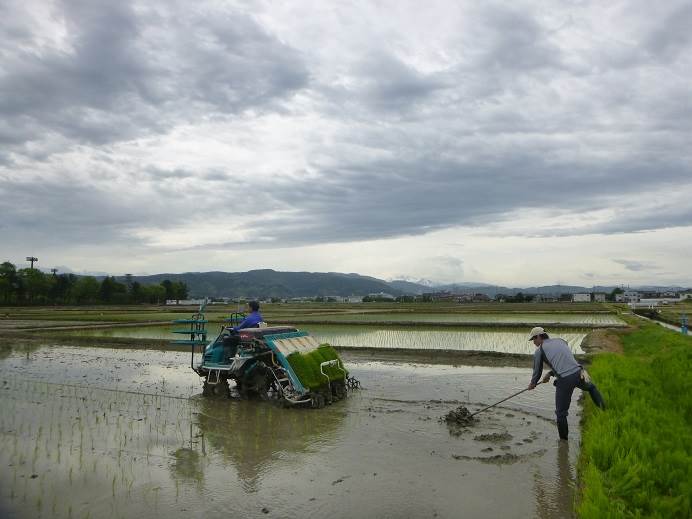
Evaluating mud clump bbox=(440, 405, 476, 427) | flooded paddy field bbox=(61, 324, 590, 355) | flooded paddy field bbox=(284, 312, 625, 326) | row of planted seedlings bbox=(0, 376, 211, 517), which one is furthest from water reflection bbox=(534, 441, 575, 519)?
flooded paddy field bbox=(284, 312, 625, 326)

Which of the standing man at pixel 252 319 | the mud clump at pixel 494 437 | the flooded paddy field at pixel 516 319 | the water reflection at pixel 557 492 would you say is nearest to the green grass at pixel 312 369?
the standing man at pixel 252 319

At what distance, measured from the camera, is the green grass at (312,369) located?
950 cm

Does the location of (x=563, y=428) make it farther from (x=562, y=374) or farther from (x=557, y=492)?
(x=557, y=492)

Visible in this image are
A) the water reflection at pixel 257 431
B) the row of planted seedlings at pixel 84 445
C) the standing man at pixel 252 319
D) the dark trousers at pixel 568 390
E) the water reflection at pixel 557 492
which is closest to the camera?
the water reflection at pixel 557 492

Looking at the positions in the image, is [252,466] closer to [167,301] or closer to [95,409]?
[95,409]

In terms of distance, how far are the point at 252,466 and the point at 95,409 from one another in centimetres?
499

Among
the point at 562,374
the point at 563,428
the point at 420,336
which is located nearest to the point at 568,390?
the point at 562,374

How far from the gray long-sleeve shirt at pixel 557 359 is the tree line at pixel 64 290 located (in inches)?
3029

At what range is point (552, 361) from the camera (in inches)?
280

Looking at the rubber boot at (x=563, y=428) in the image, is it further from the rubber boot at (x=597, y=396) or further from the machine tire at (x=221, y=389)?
the machine tire at (x=221, y=389)

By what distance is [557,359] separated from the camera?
705cm

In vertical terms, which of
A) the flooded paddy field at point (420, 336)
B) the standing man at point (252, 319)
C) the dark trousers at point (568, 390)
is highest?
the standing man at point (252, 319)

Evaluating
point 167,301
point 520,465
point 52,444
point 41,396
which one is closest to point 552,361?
point 520,465

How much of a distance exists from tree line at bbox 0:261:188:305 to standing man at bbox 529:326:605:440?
252ft
